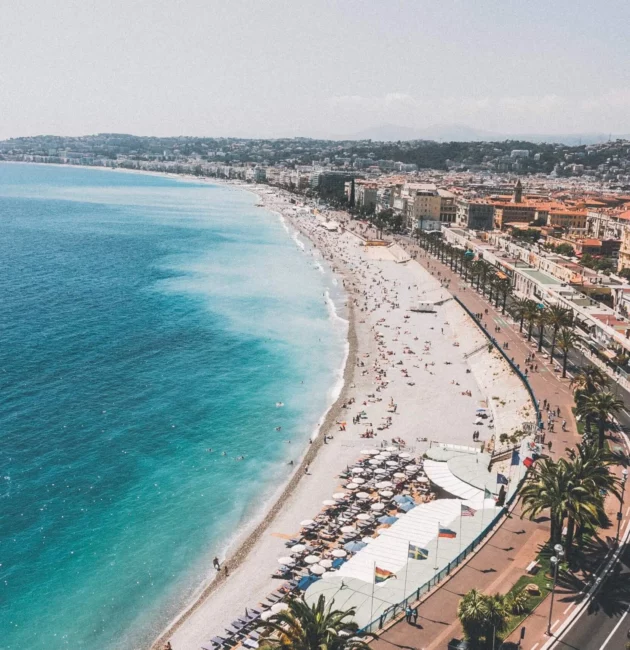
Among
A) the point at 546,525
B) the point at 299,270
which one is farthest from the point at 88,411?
the point at 299,270

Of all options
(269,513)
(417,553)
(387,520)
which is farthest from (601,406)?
(269,513)

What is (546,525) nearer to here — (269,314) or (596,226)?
(269,314)

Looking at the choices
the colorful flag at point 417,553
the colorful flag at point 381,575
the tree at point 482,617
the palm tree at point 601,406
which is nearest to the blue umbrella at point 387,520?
the colorful flag at point 417,553

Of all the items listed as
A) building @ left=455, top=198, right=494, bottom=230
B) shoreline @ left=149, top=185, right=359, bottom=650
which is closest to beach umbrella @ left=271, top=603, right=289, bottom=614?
shoreline @ left=149, top=185, right=359, bottom=650

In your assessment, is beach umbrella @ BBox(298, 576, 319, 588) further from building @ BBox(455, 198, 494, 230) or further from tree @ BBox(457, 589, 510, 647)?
building @ BBox(455, 198, 494, 230)

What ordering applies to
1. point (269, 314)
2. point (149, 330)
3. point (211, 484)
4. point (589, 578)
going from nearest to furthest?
point (589, 578) < point (211, 484) < point (149, 330) < point (269, 314)

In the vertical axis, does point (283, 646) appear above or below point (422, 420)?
above
